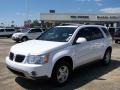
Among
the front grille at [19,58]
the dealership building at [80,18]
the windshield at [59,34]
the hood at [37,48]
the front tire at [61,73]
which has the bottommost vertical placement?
the dealership building at [80,18]

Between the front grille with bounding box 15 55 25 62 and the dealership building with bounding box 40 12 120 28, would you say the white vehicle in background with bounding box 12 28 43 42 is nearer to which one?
the front grille with bounding box 15 55 25 62

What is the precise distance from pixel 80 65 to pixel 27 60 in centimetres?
229

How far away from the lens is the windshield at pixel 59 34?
8.40 m

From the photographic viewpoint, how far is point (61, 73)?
24.9 feet

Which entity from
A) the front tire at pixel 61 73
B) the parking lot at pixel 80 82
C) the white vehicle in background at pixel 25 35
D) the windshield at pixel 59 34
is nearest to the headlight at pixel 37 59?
the front tire at pixel 61 73

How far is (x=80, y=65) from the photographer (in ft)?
28.4

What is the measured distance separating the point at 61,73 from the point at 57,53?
0.65 m

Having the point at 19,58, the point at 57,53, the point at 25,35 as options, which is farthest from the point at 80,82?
the point at 25,35

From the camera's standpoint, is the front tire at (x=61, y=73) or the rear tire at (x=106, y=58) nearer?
the front tire at (x=61, y=73)

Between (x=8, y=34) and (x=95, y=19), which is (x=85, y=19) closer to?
A: (x=95, y=19)

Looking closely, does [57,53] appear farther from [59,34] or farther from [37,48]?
[59,34]

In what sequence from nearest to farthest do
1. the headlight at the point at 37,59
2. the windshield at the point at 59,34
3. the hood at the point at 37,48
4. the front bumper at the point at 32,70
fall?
the front bumper at the point at 32,70 < the headlight at the point at 37,59 < the hood at the point at 37,48 < the windshield at the point at 59,34

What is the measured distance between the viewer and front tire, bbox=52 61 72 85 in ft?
24.0

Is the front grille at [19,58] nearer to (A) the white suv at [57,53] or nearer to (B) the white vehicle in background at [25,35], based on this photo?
(A) the white suv at [57,53]
